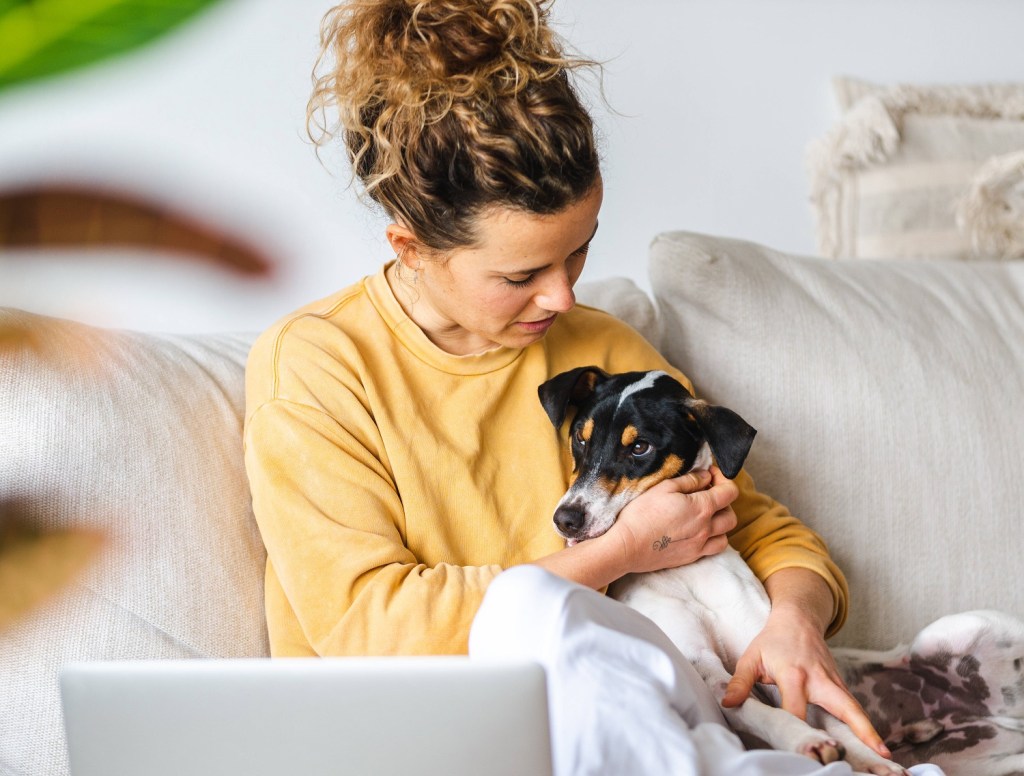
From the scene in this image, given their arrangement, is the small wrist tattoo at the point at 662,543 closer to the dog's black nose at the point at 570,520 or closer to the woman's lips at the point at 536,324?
the dog's black nose at the point at 570,520

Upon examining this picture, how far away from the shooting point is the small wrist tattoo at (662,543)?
51.4 inches

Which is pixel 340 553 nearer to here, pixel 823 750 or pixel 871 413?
pixel 823 750

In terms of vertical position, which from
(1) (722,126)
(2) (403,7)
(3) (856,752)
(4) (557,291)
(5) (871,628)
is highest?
(2) (403,7)

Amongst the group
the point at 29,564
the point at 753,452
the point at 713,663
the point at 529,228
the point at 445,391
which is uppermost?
the point at 529,228

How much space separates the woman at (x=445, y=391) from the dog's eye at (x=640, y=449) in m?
0.07

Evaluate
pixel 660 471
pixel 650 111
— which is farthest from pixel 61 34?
pixel 650 111

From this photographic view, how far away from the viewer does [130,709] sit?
2.31 ft

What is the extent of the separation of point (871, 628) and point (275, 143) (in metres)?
1.51

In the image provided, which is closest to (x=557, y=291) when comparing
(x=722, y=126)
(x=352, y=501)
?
(x=352, y=501)

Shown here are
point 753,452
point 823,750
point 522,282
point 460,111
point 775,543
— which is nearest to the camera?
point 823,750

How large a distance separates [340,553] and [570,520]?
318mm

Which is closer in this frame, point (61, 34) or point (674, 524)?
point (61, 34)

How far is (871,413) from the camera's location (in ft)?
5.69

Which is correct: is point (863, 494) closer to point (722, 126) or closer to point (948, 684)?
point (948, 684)
